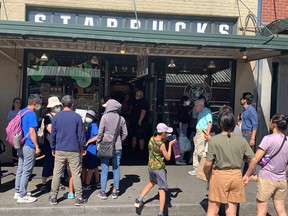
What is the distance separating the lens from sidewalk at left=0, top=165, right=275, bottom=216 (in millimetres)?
5852

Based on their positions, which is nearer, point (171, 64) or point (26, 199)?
point (26, 199)

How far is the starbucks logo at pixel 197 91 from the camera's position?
1023 cm

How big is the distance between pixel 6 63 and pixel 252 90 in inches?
254

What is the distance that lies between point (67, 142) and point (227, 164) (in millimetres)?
2574

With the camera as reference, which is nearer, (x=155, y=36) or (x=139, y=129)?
(x=155, y=36)

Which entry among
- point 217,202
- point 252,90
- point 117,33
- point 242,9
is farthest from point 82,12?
point 217,202

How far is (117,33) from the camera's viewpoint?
22.7 ft

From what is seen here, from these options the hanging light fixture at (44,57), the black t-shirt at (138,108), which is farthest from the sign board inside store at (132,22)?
the black t-shirt at (138,108)

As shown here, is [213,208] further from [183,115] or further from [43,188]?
[183,115]

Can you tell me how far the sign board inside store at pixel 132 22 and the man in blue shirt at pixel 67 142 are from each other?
3992 mm

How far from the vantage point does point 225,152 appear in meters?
4.59

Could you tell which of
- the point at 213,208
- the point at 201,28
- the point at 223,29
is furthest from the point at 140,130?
the point at 213,208

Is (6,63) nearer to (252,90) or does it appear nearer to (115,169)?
(115,169)

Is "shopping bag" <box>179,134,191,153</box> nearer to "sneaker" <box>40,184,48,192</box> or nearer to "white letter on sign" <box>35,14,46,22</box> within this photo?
"sneaker" <box>40,184,48,192</box>
